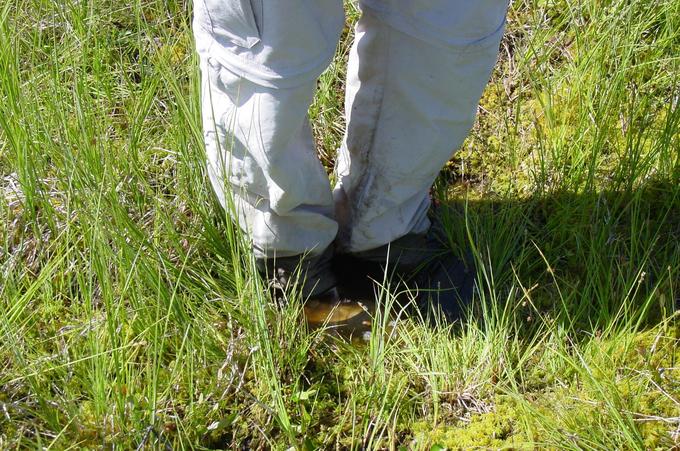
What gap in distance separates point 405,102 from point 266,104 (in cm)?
38

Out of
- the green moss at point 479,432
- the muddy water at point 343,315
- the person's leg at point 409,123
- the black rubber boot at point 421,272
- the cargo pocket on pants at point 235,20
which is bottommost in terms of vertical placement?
the green moss at point 479,432

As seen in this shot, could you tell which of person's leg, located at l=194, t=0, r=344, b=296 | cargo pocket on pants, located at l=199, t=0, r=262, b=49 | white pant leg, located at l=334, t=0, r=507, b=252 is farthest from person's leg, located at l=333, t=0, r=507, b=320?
cargo pocket on pants, located at l=199, t=0, r=262, b=49

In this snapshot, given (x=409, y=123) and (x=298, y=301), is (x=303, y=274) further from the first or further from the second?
(x=409, y=123)

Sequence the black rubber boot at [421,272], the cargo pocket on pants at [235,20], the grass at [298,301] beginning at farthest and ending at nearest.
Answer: the black rubber boot at [421,272] → the grass at [298,301] → the cargo pocket on pants at [235,20]

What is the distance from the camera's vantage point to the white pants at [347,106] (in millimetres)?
1507

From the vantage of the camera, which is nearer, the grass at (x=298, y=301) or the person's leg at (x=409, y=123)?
the person's leg at (x=409, y=123)

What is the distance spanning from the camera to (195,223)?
2168 mm

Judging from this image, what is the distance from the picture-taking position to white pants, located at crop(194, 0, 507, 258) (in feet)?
4.94

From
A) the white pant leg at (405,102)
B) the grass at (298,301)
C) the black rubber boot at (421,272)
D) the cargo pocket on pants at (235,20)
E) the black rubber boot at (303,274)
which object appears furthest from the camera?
the black rubber boot at (421,272)

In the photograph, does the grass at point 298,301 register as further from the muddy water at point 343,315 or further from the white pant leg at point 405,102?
the white pant leg at point 405,102

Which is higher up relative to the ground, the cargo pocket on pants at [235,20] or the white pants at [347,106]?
the cargo pocket on pants at [235,20]

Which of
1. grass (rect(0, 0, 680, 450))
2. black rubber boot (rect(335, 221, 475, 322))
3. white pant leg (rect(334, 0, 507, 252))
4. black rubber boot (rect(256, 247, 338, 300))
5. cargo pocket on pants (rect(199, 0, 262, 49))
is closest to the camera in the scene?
cargo pocket on pants (rect(199, 0, 262, 49))

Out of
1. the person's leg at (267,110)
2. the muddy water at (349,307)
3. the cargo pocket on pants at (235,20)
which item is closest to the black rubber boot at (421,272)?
the muddy water at (349,307)

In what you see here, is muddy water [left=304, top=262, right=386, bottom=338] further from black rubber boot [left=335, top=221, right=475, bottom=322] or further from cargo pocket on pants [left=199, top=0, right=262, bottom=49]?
cargo pocket on pants [left=199, top=0, right=262, bottom=49]
